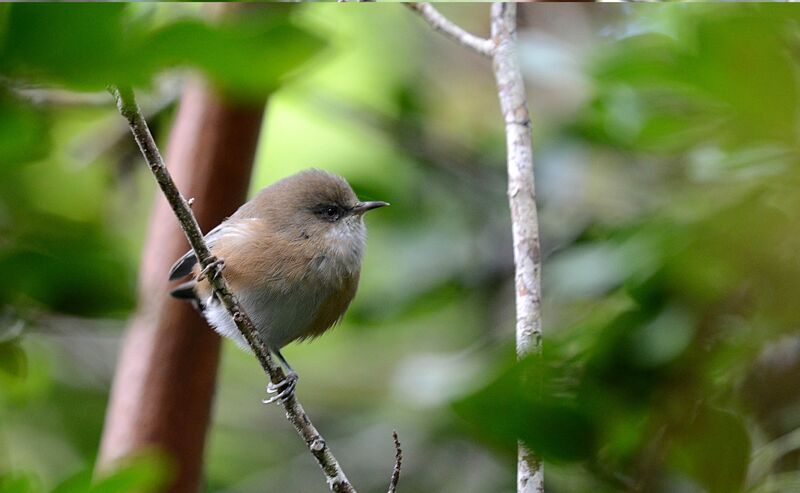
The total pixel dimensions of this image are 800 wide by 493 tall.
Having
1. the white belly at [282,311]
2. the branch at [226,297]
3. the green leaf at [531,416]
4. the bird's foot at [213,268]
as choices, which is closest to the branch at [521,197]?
the green leaf at [531,416]

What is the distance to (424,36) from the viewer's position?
7.22 feet

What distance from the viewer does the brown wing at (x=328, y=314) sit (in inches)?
51.6

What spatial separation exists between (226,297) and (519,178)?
0.36 meters

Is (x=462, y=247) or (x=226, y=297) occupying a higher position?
(x=226, y=297)

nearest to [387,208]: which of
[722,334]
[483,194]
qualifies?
[483,194]

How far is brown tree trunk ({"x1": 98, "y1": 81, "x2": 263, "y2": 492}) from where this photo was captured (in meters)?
1.12

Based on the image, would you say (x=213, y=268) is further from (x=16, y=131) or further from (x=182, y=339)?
(x=16, y=131)

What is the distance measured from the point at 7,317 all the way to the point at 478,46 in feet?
2.54

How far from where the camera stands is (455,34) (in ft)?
3.81

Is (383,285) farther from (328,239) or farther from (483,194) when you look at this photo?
(483,194)

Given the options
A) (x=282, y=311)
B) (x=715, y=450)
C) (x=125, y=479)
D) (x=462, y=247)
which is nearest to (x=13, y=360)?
(x=125, y=479)

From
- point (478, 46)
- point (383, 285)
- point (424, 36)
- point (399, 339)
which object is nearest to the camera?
point (478, 46)

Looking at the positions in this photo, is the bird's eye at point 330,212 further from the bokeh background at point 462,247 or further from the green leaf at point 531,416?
the green leaf at point 531,416

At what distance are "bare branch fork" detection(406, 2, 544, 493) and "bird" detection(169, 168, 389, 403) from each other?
0.37 metres
